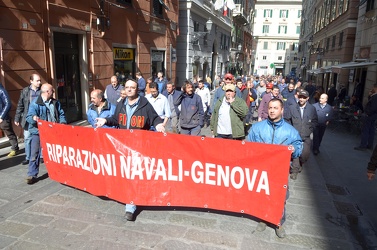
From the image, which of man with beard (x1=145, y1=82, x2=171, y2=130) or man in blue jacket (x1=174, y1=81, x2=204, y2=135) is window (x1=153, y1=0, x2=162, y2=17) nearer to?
man with beard (x1=145, y1=82, x2=171, y2=130)

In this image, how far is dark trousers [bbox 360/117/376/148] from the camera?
860 centimetres

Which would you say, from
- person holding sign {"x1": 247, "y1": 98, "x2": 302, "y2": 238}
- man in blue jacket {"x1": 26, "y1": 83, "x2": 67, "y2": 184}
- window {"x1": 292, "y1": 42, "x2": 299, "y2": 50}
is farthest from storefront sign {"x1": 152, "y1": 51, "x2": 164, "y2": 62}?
window {"x1": 292, "y1": 42, "x2": 299, "y2": 50}

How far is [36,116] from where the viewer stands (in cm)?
529

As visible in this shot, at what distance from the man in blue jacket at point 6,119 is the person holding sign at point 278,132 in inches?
205

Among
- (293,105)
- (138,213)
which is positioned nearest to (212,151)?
(138,213)

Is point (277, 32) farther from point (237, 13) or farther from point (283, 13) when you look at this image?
point (237, 13)

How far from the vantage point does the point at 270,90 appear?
29.2 ft

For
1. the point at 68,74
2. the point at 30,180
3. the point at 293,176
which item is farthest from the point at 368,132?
the point at 68,74

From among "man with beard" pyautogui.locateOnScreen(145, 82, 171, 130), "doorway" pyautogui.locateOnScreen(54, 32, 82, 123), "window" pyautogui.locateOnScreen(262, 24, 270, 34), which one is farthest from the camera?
"window" pyautogui.locateOnScreen(262, 24, 270, 34)

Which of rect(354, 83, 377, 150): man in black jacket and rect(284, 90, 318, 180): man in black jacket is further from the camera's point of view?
rect(354, 83, 377, 150): man in black jacket

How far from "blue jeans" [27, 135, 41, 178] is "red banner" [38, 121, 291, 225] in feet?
3.46

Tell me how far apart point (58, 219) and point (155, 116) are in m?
1.99

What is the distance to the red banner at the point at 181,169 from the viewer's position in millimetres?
3764

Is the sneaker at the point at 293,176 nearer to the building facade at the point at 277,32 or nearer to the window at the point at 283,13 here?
the building facade at the point at 277,32
